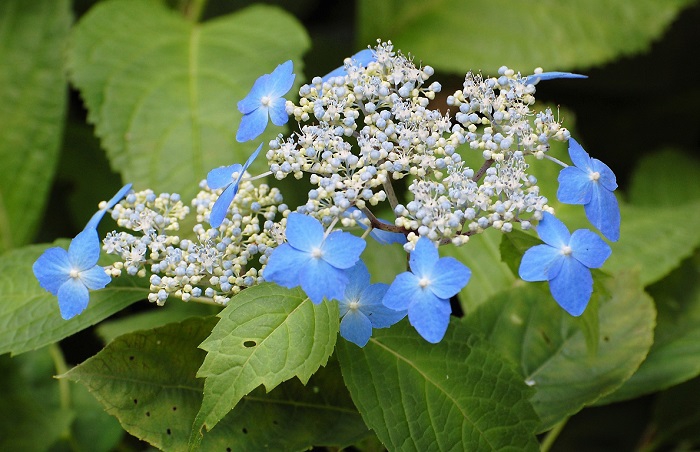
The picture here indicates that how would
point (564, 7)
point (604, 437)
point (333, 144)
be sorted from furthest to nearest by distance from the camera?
point (564, 7) < point (604, 437) < point (333, 144)

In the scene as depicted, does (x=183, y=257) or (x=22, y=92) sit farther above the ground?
(x=183, y=257)

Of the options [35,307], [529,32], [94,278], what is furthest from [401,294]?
[529,32]

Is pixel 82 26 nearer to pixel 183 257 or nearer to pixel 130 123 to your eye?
pixel 130 123

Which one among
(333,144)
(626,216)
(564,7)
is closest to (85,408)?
(333,144)

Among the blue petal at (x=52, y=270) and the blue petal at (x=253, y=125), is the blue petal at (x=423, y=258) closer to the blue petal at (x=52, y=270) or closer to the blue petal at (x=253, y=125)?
the blue petal at (x=253, y=125)

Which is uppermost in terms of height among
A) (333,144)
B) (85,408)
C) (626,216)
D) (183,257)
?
(333,144)
